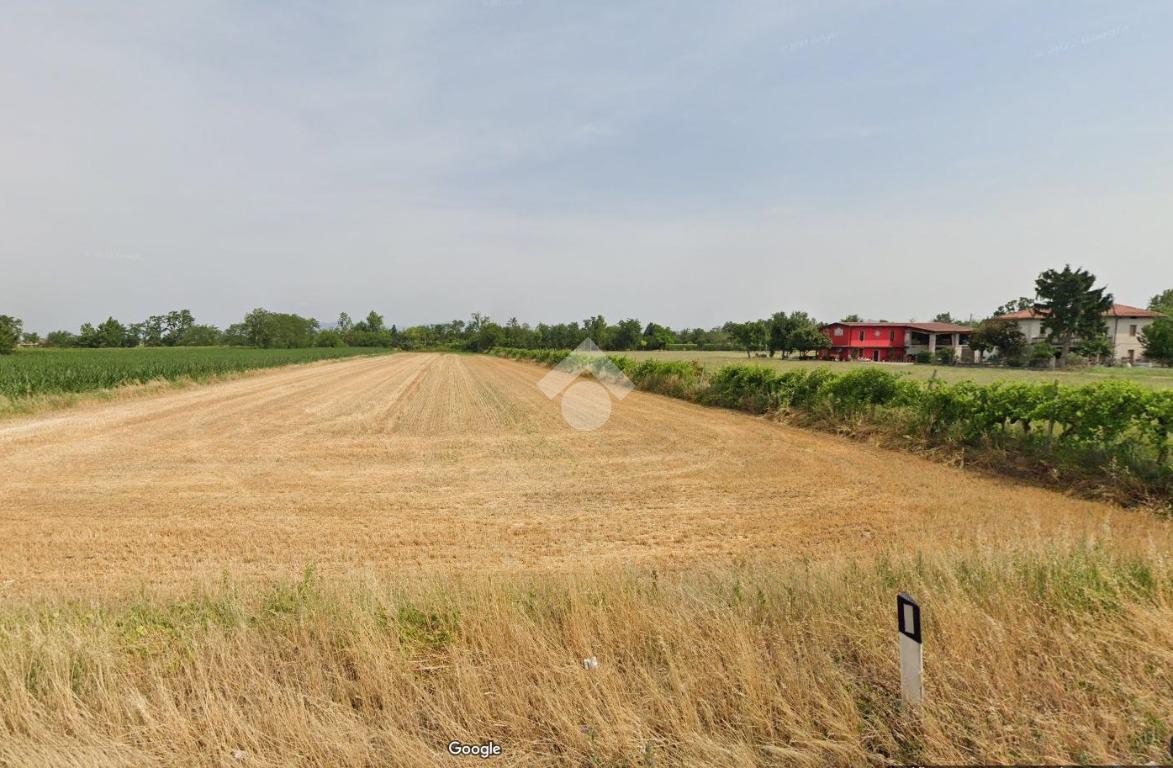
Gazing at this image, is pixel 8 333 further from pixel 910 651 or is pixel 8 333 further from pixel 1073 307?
pixel 1073 307

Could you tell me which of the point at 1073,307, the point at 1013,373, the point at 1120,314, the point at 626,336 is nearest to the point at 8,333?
the point at 626,336

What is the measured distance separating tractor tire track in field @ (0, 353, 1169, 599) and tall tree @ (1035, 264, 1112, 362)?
62012 mm

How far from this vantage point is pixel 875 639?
319 cm

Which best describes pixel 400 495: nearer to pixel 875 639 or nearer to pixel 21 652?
pixel 21 652

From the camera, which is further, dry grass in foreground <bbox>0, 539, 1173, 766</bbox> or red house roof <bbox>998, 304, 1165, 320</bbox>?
red house roof <bbox>998, 304, 1165, 320</bbox>

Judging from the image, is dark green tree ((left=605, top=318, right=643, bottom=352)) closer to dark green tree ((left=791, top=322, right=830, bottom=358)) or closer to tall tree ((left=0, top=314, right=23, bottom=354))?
dark green tree ((left=791, top=322, right=830, bottom=358))

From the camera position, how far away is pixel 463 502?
891 centimetres

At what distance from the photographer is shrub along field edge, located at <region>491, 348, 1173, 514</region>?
847 cm

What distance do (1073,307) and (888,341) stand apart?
751 inches

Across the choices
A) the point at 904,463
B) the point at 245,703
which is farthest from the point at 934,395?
the point at 245,703

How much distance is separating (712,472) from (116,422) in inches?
767

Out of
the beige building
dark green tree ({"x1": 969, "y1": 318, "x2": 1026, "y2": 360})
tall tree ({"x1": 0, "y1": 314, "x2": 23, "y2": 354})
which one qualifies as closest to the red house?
the beige building

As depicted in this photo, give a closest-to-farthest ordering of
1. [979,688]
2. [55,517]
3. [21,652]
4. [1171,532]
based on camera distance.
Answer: [979,688] < [21,652] < [1171,532] < [55,517]

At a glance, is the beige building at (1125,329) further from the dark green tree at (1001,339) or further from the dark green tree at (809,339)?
the dark green tree at (809,339)
